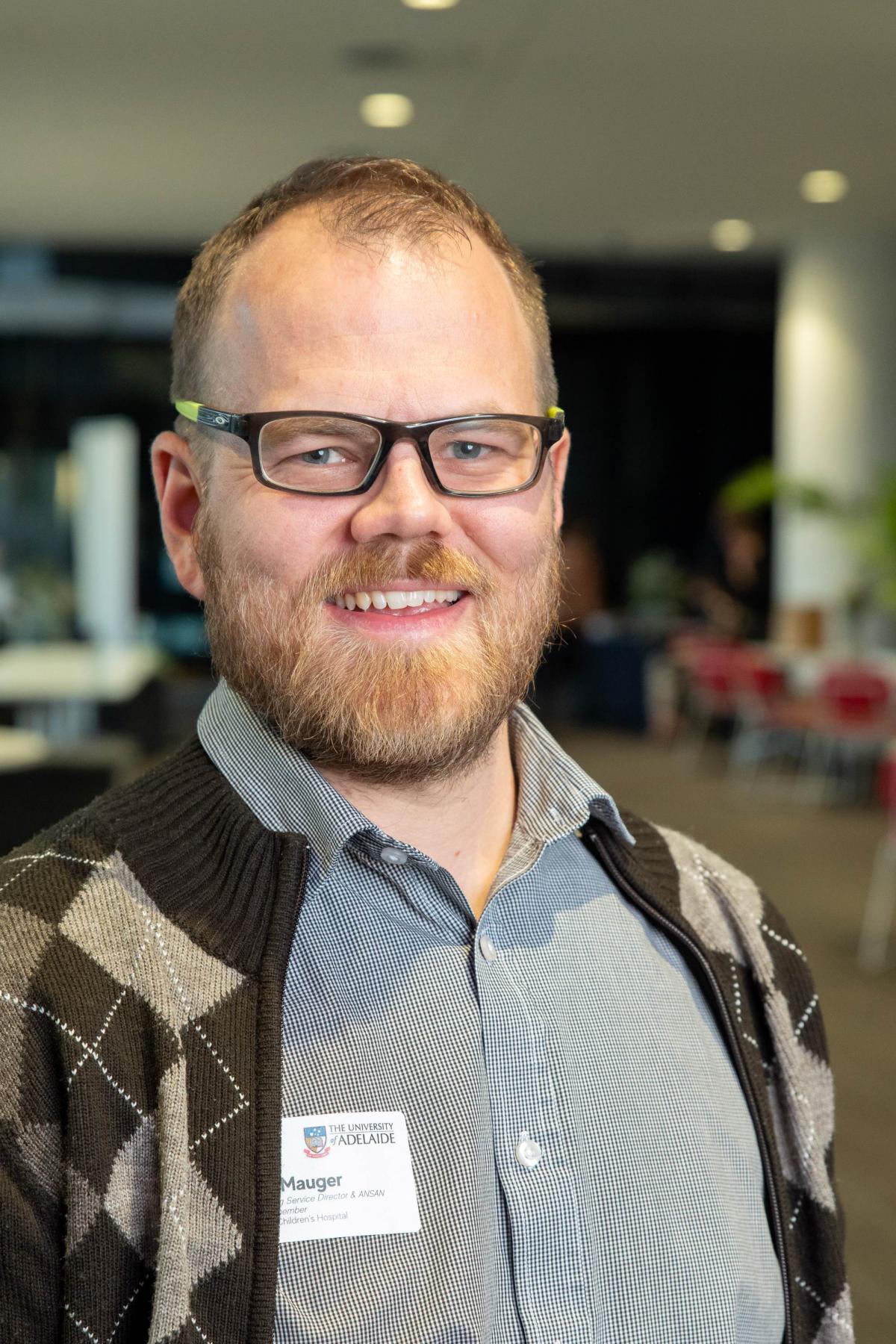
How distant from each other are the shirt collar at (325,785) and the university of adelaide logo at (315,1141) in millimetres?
196

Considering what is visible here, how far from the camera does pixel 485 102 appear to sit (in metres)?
8.06

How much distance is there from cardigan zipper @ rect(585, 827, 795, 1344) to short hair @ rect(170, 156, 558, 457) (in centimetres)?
42

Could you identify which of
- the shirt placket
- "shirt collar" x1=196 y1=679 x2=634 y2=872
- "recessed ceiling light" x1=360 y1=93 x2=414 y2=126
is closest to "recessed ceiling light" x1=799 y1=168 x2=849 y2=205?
"recessed ceiling light" x1=360 y1=93 x2=414 y2=126

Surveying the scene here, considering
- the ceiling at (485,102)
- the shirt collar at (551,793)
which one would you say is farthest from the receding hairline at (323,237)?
the ceiling at (485,102)

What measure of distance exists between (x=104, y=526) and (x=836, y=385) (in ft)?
21.1

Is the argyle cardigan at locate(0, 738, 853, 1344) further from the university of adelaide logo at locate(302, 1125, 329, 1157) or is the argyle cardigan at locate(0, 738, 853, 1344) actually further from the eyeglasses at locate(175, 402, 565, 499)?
the eyeglasses at locate(175, 402, 565, 499)

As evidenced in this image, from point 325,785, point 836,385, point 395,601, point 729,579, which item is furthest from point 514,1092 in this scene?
point 836,385

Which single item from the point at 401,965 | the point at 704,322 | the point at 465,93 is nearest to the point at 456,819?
the point at 401,965

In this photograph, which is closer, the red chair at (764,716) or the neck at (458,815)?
the neck at (458,815)

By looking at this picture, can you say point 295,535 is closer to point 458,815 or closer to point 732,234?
point 458,815

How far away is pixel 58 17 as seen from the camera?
661 cm

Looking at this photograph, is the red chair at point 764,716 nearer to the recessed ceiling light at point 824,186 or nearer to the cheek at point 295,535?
the recessed ceiling light at point 824,186

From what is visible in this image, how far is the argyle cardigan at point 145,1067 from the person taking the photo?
93 cm

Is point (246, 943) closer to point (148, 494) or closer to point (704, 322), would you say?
point (148, 494)
